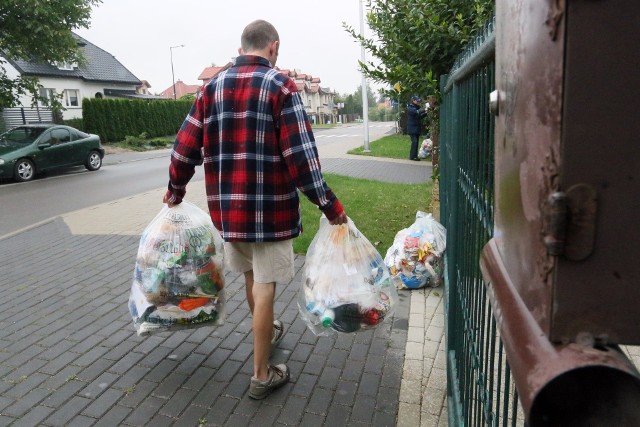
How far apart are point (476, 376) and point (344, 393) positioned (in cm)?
140

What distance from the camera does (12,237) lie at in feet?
24.9

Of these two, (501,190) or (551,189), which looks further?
(501,190)

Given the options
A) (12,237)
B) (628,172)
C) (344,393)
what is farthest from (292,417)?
(12,237)

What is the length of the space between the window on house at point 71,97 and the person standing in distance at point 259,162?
41075 mm

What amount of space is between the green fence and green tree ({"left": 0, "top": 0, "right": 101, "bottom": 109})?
52.0ft

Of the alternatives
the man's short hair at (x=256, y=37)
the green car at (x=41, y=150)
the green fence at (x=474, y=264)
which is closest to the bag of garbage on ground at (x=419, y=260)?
the green fence at (x=474, y=264)

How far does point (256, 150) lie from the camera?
9.44ft

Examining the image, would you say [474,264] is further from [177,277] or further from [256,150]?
[177,277]

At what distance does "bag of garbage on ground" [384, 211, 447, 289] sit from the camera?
184 inches

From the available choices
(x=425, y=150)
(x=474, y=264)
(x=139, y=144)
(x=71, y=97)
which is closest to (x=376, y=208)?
(x=474, y=264)

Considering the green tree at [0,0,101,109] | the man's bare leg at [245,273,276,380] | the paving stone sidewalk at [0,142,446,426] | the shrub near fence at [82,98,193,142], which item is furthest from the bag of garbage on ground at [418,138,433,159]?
the shrub near fence at [82,98,193,142]

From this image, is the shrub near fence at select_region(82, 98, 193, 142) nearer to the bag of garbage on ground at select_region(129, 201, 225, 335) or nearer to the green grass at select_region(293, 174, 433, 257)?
the green grass at select_region(293, 174, 433, 257)

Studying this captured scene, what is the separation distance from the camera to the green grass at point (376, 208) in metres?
6.47

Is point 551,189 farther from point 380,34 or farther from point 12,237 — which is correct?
point 12,237
